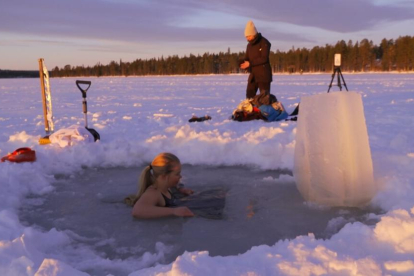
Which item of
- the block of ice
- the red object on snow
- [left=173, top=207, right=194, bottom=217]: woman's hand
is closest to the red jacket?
the block of ice

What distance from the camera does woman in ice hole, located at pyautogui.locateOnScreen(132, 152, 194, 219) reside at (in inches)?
143

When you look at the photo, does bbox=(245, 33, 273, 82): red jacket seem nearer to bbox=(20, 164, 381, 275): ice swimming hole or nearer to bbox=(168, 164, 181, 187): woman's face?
bbox=(20, 164, 381, 275): ice swimming hole

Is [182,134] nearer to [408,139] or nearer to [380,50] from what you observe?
[408,139]

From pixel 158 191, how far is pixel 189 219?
0.43 metres

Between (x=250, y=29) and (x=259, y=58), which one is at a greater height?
(x=250, y=29)

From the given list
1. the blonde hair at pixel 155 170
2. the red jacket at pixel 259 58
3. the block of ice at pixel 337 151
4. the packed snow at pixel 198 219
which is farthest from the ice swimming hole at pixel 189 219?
the red jacket at pixel 259 58

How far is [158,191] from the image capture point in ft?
12.6

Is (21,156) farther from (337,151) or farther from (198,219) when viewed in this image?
(337,151)

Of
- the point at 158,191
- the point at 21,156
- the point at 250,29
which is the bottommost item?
the point at 158,191

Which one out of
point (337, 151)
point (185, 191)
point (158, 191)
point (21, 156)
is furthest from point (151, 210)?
point (21, 156)

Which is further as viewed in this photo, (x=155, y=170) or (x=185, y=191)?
(x=185, y=191)

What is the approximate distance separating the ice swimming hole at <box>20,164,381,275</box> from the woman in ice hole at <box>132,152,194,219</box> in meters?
0.07

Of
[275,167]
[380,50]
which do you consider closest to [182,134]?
[275,167]

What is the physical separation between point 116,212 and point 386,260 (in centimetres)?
240
